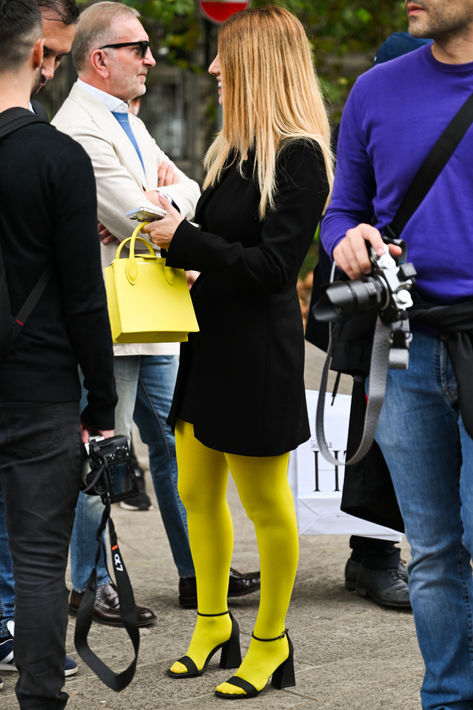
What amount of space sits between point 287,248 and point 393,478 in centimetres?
80

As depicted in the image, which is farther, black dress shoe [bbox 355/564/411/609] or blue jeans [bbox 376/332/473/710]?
black dress shoe [bbox 355/564/411/609]

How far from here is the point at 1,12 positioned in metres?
2.79

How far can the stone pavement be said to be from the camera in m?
3.45

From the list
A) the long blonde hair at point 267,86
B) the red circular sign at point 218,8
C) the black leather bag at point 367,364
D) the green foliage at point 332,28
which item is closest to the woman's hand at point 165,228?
the long blonde hair at point 267,86

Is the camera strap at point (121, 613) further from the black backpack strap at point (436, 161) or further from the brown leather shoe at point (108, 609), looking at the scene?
the brown leather shoe at point (108, 609)

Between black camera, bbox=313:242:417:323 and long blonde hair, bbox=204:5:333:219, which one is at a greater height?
long blonde hair, bbox=204:5:333:219

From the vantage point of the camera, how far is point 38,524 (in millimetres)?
Answer: 2840

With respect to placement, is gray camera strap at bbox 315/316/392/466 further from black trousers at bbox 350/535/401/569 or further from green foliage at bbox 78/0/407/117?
green foliage at bbox 78/0/407/117

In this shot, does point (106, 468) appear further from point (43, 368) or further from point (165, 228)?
point (165, 228)

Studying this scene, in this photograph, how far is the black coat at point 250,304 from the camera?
10.9 ft

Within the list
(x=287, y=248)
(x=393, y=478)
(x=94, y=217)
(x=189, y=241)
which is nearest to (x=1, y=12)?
(x=94, y=217)

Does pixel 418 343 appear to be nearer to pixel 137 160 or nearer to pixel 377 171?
pixel 377 171

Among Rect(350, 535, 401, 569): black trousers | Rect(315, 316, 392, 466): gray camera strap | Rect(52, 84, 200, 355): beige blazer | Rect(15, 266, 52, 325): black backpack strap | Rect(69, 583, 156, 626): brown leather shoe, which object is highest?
Rect(52, 84, 200, 355): beige blazer

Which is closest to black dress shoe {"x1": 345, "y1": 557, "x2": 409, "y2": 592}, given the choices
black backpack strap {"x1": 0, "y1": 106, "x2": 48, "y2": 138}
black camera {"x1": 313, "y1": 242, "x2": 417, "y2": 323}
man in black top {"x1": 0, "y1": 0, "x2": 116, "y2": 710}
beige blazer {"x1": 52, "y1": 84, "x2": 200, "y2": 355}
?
beige blazer {"x1": 52, "y1": 84, "x2": 200, "y2": 355}
